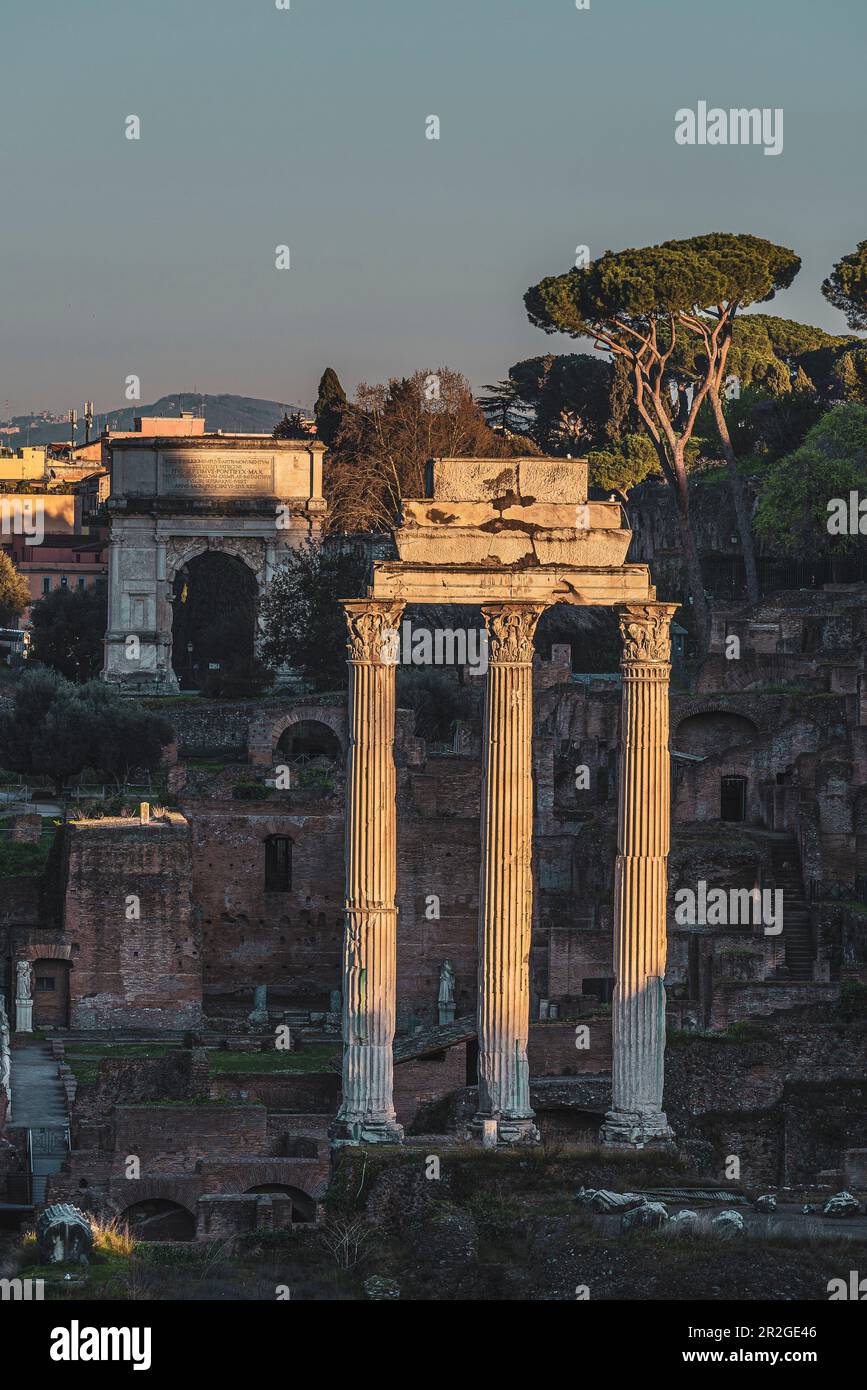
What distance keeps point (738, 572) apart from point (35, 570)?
1386 inches

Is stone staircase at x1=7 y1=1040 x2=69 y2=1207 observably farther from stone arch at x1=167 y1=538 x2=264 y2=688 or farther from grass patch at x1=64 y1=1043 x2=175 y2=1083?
stone arch at x1=167 y1=538 x2=264 y2=688

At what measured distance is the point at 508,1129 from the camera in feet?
98.4

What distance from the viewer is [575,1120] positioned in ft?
117

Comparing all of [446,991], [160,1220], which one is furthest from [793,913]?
[160,1220]

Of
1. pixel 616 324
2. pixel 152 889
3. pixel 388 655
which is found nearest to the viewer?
pixel 388 655

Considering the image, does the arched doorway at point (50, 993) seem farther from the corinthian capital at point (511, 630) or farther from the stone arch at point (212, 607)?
the stone arch at point (212, 607)

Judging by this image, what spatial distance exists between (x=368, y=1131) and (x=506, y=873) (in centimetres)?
270

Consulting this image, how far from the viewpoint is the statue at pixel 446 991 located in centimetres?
4744

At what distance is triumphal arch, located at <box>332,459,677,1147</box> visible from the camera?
29938 mm

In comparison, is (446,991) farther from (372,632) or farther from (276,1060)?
(372,632)

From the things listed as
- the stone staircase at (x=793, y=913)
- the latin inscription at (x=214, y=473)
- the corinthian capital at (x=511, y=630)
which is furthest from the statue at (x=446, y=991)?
the latin inscription at (x=214, y=473)
